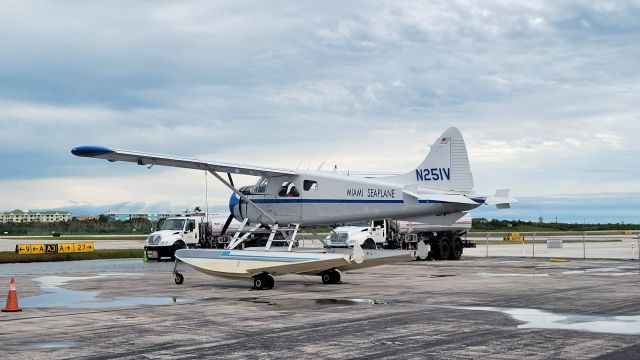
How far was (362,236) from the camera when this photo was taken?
3888cm

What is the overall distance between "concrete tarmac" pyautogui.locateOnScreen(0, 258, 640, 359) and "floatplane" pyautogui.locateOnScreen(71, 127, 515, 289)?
75 centimetres

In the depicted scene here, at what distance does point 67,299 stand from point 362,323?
26.4ft

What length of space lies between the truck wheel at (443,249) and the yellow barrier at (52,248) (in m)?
22.3

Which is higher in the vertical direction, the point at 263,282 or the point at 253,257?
the point at 253,257

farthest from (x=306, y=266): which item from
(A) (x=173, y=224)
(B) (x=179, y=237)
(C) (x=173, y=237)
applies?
(A) (x=173, y=224)

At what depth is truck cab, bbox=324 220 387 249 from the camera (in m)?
38.2

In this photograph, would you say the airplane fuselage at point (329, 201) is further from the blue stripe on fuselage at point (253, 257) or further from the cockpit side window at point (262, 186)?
the blue stripe on fuselage at point (253, 257)

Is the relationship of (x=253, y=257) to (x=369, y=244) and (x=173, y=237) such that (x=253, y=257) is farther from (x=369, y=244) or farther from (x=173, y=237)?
(x=369, y=244)

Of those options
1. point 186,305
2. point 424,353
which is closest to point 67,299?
point 186,305

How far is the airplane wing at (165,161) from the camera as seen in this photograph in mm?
18688

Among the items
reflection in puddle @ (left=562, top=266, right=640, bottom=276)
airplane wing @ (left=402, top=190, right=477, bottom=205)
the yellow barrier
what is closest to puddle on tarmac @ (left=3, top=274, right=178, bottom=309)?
airplane wing @ (left=402, top=190, right=477, bottom=205)

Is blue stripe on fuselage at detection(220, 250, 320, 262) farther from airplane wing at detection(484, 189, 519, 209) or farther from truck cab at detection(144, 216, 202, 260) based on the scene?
truck cab at detection(144, 216, 202, 260)

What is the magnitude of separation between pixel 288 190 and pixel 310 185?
27.6 inches

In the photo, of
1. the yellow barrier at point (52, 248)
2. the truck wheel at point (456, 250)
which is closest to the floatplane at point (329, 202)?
the truck wheel at point (456, 250)
